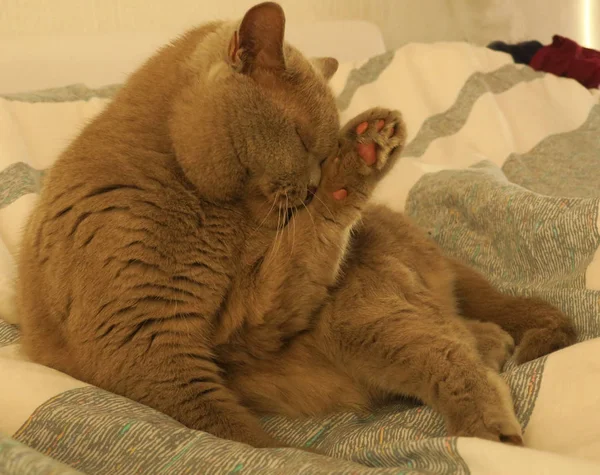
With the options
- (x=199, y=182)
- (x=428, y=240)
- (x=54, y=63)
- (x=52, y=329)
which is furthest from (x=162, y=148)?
(x=54, y=63)

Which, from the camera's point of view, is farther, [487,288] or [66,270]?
[487,288]

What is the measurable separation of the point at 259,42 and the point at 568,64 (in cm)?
196

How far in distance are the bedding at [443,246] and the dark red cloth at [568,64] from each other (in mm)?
142

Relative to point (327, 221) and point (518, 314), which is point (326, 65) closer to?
point (327, 221)

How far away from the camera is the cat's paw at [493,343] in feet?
3.69

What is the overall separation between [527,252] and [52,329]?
3.22 feet

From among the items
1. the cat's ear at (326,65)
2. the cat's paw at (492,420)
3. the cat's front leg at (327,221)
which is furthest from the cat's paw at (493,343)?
the cat's ear at (326,65)

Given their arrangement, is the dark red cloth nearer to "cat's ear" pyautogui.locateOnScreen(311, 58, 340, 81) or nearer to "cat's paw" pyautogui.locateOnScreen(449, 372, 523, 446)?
"cat's ear" pyautogui.locateOnScreen(311, 58, 340, 81)

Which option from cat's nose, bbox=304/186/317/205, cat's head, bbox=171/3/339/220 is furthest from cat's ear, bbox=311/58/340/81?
cat's nose, bbox=304/186/317/205

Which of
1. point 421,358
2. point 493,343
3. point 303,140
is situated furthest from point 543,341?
point 303,140

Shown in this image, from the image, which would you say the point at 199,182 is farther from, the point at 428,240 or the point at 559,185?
the point at 559,185

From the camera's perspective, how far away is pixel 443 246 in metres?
1.58

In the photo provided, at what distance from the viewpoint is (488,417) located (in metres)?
0.90

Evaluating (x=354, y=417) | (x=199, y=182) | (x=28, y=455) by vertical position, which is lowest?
(x=354, y=417)
